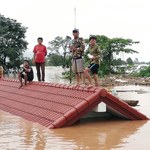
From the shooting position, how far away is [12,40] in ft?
108

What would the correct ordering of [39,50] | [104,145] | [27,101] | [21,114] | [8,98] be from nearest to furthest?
[104,145] → [21,114] → [27,101] → [8,98] → [39,50]

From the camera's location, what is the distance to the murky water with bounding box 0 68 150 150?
282 inches

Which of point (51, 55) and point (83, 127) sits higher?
point (51, 55)

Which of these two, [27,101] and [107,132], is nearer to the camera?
[107,132]

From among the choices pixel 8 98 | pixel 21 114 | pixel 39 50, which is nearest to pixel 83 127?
pixel 21 114

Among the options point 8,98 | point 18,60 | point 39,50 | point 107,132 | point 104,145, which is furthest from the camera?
point 18,60

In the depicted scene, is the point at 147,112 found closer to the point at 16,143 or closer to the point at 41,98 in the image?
the point at 41,98

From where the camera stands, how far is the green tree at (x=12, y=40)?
32312mm

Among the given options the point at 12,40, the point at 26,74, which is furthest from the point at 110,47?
the point at 26,74

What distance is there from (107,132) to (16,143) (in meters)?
2.02

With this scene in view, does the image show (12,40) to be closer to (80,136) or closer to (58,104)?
(58,104)

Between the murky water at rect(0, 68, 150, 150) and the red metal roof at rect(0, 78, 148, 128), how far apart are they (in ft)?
0.84

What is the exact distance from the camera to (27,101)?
11.7 meters

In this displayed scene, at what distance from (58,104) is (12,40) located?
2369 centimetres
